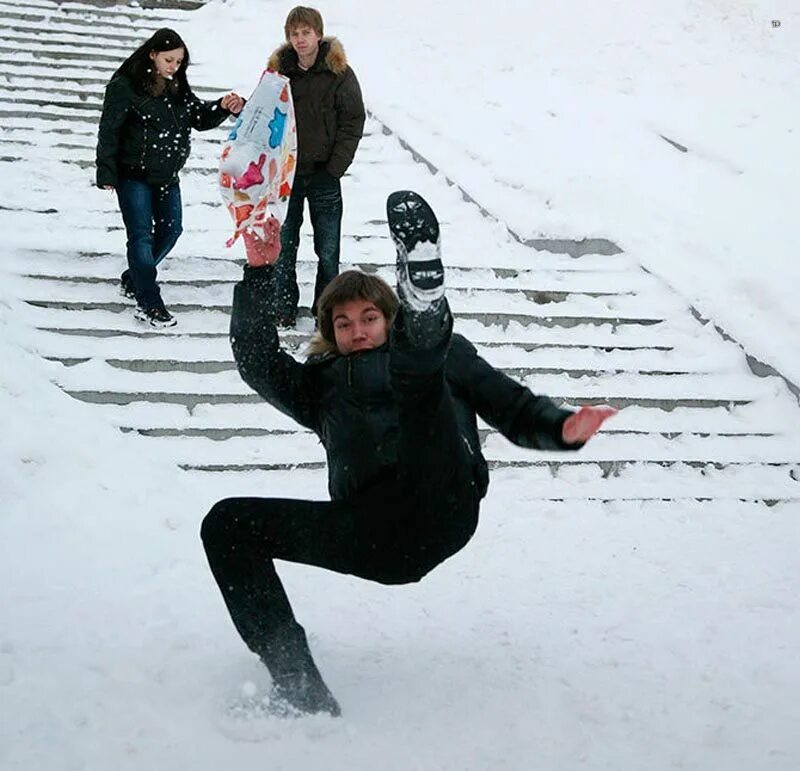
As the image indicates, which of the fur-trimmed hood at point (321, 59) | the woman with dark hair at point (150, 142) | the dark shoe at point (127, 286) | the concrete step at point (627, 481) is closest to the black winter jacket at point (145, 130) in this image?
the woman with dark hair at point (150, 142)

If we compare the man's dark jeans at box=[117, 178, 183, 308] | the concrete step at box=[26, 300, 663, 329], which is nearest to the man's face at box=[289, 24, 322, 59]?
the man's dark jeans at box=[117, 178, 183, 308]

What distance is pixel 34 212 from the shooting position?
23.9 feet

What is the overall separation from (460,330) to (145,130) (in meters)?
2.29

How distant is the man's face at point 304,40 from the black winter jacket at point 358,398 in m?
3.09

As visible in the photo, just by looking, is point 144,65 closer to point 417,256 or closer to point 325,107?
point 325,107

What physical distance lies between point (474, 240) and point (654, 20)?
9450 millimetres

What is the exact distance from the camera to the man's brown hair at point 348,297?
3023mm

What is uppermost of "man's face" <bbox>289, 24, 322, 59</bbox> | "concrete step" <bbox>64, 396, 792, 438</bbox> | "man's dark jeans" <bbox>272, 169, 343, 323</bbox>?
"man's face" <bbox>289, 24, 322, 59</bbox>

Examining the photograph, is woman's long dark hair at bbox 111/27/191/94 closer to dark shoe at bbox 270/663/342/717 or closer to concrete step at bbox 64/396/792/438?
concrete step at bbox 64/396/792/438

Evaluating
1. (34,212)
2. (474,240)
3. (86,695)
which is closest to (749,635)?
(86,695)

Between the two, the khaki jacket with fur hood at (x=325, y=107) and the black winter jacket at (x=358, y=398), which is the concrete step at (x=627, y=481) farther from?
the black winter jacket at (x=358, y=398)

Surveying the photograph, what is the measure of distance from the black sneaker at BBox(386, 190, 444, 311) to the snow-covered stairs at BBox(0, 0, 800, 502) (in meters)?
2.95

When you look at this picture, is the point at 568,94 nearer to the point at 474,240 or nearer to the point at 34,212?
the point at 474,240

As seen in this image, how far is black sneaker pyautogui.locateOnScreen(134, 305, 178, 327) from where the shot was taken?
600 cm
